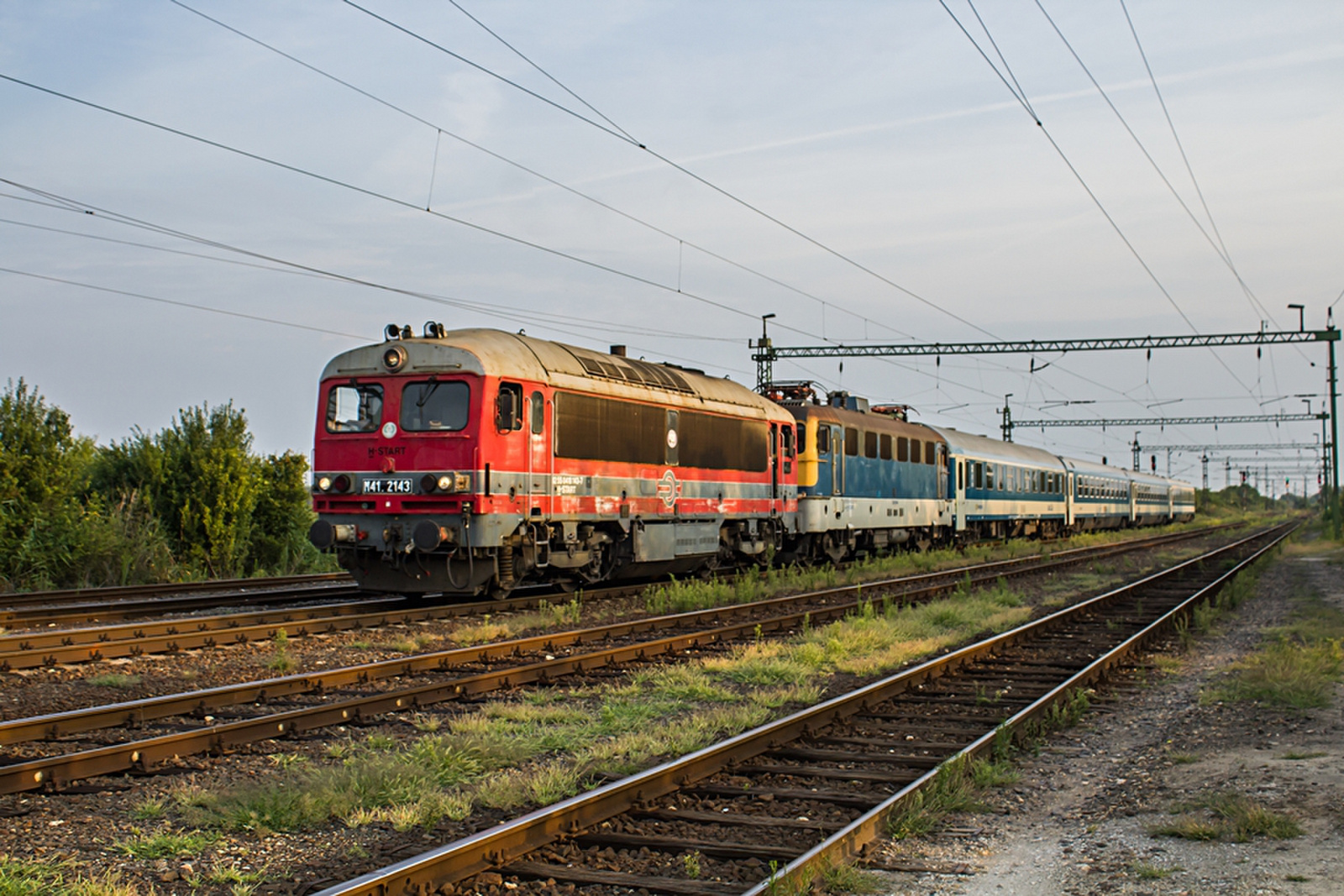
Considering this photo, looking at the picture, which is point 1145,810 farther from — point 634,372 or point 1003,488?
point 1003,488

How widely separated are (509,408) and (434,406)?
998mm

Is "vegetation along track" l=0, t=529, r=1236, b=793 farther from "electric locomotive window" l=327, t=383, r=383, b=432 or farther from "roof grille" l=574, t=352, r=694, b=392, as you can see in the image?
"electric locomotive window" l=327, t=383, r=383, b=432

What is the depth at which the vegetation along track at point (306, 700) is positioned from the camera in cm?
700

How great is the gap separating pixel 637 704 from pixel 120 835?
4692mm

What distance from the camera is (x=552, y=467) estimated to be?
15.5 m

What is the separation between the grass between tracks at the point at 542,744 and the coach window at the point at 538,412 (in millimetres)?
4410

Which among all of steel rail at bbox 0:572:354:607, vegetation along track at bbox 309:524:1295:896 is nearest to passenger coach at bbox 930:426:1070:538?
steel rail at bbox 0:572:354:607

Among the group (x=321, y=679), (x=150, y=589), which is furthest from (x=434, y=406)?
(x=150, y=589)

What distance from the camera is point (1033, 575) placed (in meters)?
25.6

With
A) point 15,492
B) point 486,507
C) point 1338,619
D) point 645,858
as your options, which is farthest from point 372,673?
point 1338,619

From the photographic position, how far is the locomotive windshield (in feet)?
47.3

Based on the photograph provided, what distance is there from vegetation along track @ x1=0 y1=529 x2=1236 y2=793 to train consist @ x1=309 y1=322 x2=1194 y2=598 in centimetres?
226

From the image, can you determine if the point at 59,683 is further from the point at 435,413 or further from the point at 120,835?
the point at 435,413

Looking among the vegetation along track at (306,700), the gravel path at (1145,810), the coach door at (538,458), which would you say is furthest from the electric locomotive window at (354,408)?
the gravel path at (1145,810)
